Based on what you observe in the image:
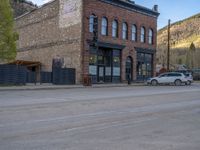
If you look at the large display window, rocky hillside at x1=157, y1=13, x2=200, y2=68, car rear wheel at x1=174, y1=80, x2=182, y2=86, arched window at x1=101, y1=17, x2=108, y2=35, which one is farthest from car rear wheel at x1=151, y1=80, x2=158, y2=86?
rocky hillside at x1=157, y1=13, x2=200, y2=68

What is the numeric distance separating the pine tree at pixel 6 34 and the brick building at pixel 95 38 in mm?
9409

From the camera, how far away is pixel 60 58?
48.6 meters

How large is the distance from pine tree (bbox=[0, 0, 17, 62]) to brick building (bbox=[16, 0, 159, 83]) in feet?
30.9

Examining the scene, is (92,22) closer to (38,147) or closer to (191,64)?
(38,147)

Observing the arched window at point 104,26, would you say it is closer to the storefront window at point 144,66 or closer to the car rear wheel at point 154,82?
the storefront window at point 144,66

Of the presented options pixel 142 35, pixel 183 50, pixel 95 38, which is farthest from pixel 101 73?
pixel 183 50

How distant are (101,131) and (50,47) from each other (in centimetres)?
4083

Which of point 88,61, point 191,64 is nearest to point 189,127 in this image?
point 88,61

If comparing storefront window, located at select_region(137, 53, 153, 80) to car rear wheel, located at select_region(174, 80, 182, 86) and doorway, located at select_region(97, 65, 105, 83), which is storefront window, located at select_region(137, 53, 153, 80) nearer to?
car rear wheel, located at select_region(174, 80, 182, 86)

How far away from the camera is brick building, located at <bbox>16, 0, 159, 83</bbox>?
150ft

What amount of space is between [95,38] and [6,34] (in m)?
11.2

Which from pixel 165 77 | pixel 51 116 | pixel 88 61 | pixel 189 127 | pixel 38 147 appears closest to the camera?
pixel 38 147

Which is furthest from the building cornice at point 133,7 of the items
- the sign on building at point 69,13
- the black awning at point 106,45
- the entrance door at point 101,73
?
the entrance door at point 101,73

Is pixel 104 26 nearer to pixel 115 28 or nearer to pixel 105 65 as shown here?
pixel 115 28
